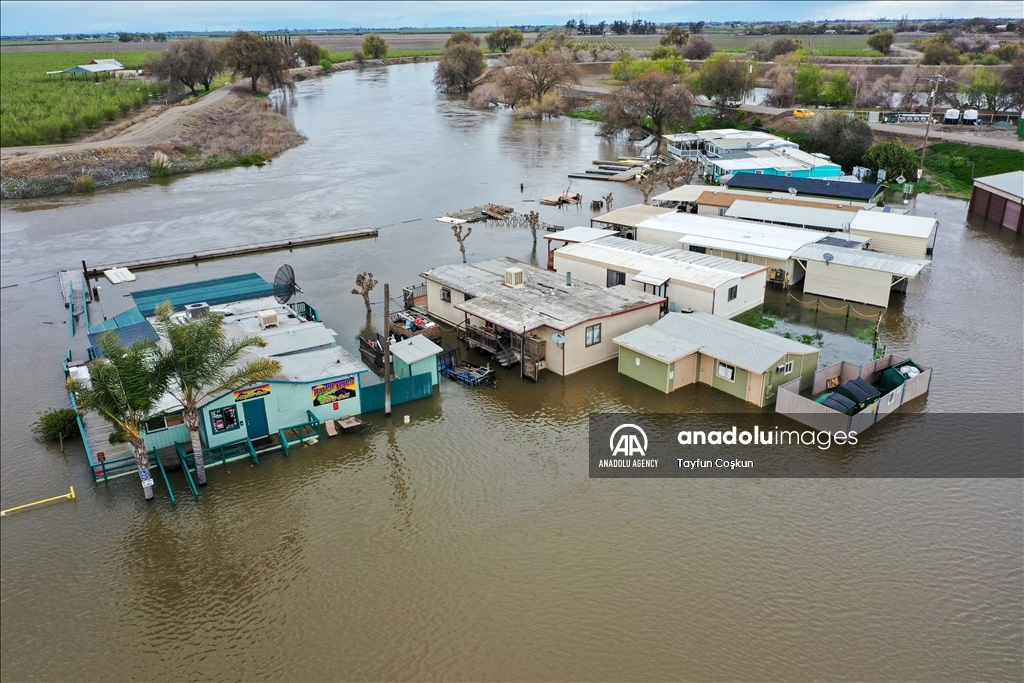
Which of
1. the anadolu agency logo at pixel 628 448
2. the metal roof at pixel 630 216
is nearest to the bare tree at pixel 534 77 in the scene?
the metal roof at pixel 630 216

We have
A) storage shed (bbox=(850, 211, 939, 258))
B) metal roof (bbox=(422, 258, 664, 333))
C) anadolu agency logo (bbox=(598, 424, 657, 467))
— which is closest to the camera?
anadolu agency logo (bbox=(598, 424, 657, 467))

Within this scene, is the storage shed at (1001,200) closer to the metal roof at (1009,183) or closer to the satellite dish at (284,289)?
the metal roof at (1009,183)

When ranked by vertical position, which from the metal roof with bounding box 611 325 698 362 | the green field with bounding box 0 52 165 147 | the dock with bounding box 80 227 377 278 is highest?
the green field with bounding box 0 52 165 147

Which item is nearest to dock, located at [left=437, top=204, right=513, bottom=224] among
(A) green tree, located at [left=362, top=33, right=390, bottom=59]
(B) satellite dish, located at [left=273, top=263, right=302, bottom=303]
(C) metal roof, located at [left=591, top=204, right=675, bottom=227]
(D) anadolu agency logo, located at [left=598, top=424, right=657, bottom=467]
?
(C) metal roof, located at [left=591, top=204, right=675, bottom=227]

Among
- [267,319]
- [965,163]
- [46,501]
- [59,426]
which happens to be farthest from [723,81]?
[46,501]

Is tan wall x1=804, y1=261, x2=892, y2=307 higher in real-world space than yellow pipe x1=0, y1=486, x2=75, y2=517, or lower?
higher

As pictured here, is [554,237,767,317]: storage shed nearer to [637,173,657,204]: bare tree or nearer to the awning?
the awning
